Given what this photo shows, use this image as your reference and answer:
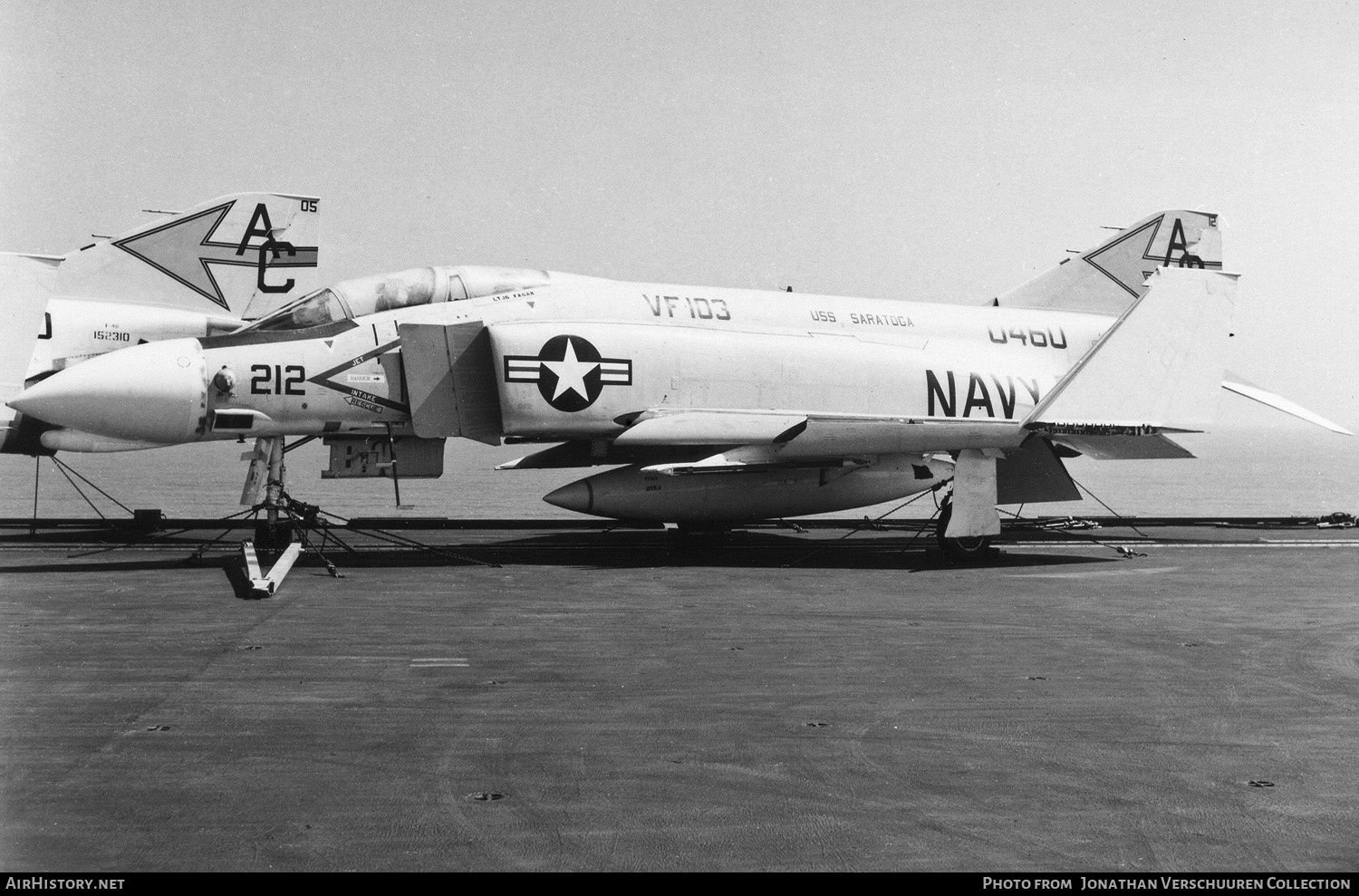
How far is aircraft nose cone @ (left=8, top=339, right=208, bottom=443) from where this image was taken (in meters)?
13.5

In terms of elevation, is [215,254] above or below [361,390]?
above

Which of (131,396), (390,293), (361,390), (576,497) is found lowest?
(576,497)

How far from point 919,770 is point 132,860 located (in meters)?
3.91

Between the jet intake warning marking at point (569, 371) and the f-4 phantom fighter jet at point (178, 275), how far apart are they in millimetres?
8122

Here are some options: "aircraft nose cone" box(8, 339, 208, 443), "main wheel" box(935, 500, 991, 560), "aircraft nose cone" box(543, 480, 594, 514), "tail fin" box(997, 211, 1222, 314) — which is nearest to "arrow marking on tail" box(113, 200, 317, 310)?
"aircraft nose cone" box(8, 339, 208, 443)

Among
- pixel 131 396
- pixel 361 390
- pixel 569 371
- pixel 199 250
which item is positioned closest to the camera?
pixel 131 396

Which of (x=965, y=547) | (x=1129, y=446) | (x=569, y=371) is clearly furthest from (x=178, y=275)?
(x=1129, y=446)

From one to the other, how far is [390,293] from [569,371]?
2577mm

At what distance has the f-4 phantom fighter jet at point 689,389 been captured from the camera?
14523 mm

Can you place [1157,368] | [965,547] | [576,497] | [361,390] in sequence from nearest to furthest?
[361,390] < [576,497] < [965,547] < [1157,368]

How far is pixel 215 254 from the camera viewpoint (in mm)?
21406


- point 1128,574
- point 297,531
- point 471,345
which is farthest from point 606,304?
point 1128,574

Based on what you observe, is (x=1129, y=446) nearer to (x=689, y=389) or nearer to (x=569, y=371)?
(x=689, y=389)

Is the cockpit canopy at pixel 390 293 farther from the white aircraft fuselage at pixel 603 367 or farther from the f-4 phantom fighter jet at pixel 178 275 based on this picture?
the f-4 phantom fighter jet at pixel 178 275
